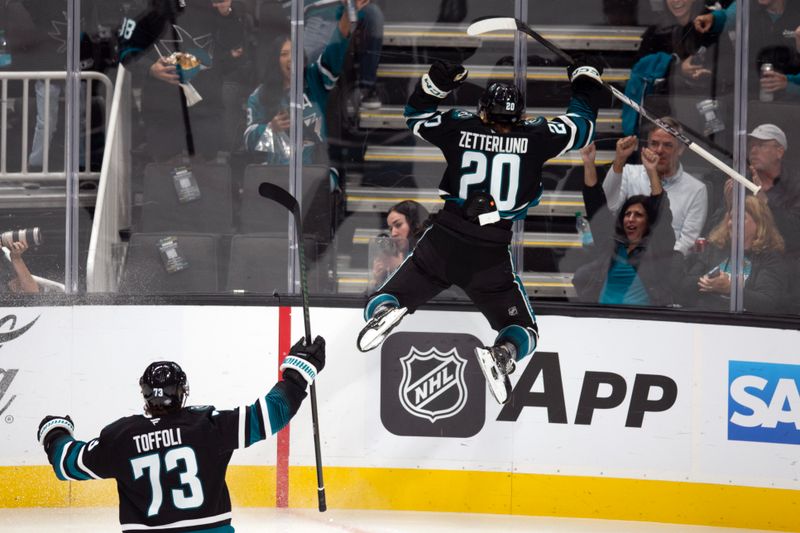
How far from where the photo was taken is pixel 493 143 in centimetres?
600

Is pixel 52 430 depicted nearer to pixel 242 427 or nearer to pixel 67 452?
pixel 67 452

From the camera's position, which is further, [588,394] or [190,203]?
[190,203]

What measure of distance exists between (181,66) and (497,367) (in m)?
2.30

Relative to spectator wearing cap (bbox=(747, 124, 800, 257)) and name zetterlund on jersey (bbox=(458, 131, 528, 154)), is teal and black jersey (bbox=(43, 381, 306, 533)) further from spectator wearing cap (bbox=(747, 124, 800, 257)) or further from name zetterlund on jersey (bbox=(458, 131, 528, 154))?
spectator wearing cap (bbox=(747, 124, 800, 257))

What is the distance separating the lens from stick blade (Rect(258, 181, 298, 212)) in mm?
5742

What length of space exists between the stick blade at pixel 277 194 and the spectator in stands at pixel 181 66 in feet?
3.33

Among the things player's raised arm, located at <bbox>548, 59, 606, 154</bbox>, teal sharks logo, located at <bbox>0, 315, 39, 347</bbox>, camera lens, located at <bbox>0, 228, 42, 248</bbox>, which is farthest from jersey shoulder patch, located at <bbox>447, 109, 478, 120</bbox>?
teal sharks logo, located at <bbox>0, 315, 39, 347</bbox>

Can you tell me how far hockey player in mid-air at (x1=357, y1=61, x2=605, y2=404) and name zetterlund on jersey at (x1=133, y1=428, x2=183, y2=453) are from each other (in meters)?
1.55

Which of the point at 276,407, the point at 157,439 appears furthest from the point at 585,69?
the point at 157,439

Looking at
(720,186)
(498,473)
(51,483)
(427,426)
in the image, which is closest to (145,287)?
(51,483)

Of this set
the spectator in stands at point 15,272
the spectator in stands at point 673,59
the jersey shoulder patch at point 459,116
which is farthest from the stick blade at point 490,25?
the spectator in stands at point 15,272

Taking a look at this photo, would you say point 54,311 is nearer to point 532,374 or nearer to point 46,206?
point 46,206

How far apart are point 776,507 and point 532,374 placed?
1.29 metres

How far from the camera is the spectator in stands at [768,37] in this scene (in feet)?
21.5
